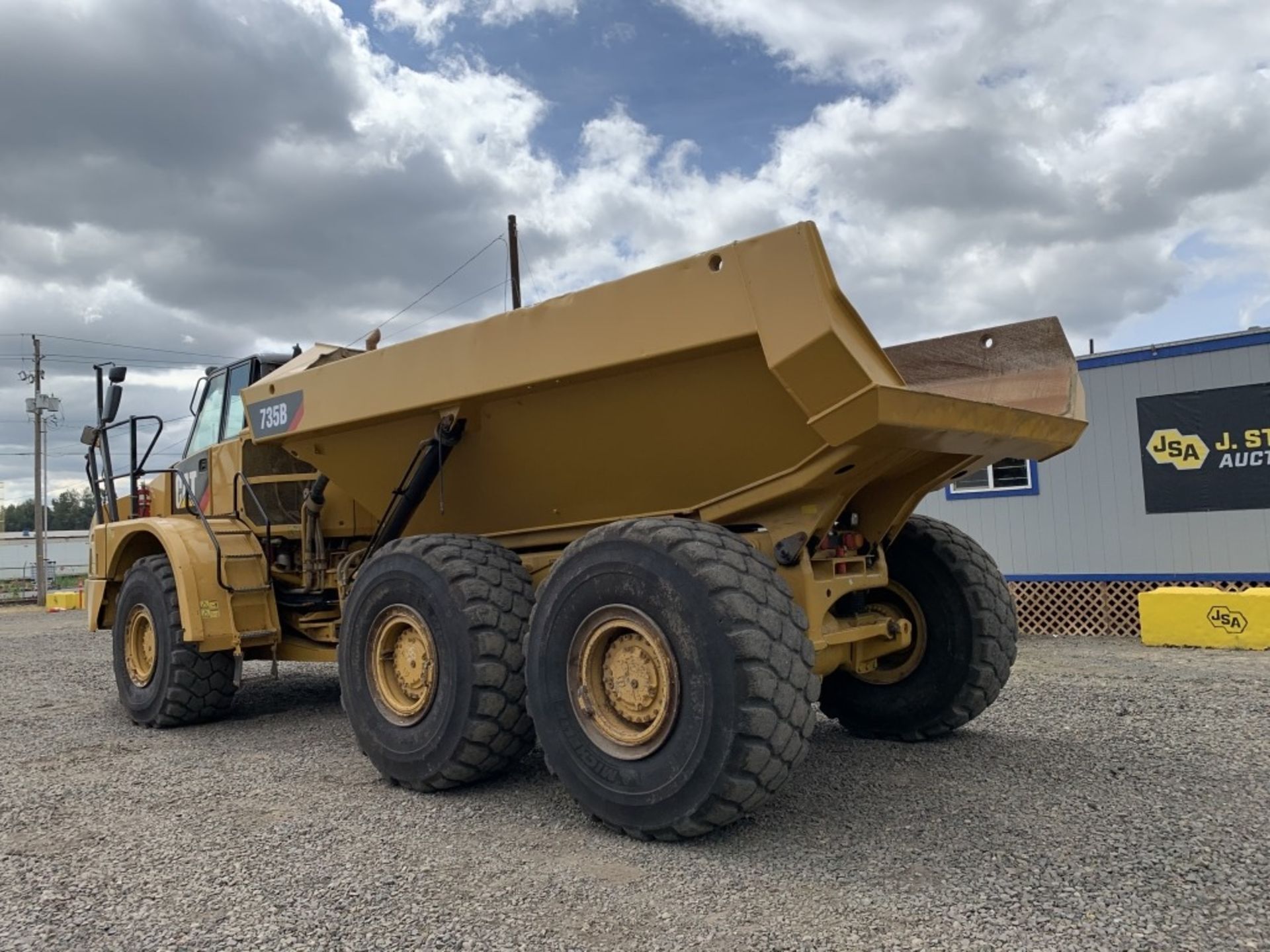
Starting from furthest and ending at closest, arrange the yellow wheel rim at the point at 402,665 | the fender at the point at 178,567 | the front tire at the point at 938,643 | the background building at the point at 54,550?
the background building at the point at 54,550 < the fender at the point at 178,567 < the front tire at the point at 938,643 < the yellow wheel rim at the point at 402,665

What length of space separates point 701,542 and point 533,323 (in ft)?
4.81

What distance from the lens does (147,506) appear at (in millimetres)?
7898

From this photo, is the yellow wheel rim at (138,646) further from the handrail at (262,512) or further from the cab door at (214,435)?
the handrail at (262,512)

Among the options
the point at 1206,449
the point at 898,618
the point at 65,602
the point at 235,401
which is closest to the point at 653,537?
the point at 898,618


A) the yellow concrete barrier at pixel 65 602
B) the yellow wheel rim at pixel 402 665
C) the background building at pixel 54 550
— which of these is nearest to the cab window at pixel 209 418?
the yellow wheel rim at pixel 402 665

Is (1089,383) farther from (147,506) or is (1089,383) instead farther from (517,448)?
(147,506)

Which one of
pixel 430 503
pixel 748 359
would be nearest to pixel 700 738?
pixel 748 359

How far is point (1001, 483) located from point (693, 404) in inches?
349

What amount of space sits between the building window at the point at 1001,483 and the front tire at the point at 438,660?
8.44 m

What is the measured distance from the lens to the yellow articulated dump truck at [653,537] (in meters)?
3.69

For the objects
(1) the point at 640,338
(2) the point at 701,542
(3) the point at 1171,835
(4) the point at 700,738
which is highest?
(1) the point at 640,338

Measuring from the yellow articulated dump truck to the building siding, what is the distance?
21.8 ft

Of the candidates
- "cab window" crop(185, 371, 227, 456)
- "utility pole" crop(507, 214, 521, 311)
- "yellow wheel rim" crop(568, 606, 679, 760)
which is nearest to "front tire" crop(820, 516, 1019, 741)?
"yellow wheel rim" crop(568, 606, 679, 760)

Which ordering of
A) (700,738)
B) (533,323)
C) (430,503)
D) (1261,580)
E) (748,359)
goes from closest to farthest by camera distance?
(700,738) → (748,359) → (533,323) → (430,503) → (1261,580)
